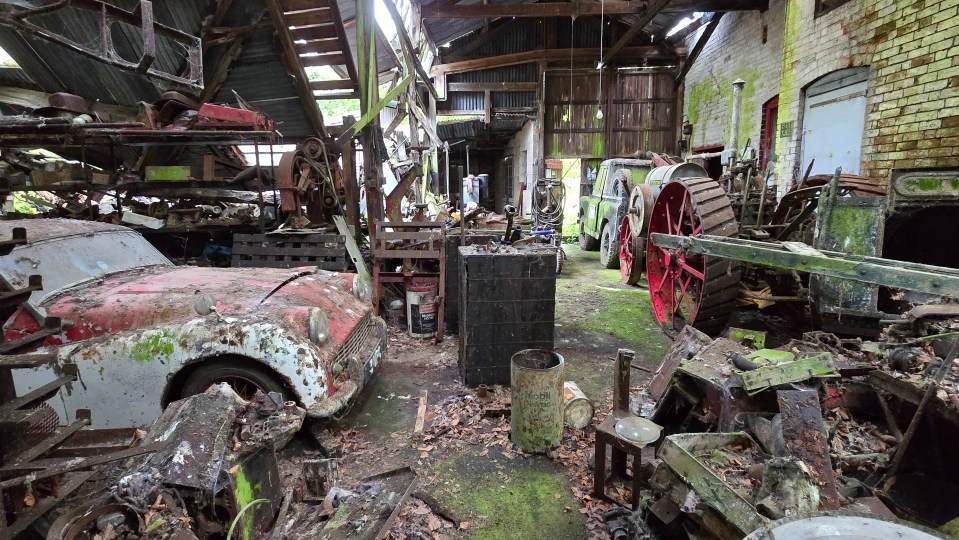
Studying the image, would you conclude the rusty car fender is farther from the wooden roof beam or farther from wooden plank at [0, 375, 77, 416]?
the wooden roof beam

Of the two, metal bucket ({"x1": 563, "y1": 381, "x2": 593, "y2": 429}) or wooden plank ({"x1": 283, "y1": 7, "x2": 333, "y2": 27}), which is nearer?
metal bucket ({"x1": 563, "y1": 381, "x2": 593, "y2": 429})

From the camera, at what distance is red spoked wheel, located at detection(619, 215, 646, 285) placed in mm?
7082

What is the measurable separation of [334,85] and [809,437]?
27.2 feet

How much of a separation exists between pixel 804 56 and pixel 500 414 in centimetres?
800

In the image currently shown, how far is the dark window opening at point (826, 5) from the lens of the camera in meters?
6.79

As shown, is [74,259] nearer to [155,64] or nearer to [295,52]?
[155,64]

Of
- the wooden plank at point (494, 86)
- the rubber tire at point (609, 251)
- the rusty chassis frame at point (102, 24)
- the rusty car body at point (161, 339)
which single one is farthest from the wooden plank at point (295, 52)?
the wooden plank at point (494, 86)

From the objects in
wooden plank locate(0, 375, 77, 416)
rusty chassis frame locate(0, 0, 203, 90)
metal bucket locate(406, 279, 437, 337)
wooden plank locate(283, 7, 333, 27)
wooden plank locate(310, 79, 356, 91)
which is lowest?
metal bucket locate(406, 279, 437, 337)

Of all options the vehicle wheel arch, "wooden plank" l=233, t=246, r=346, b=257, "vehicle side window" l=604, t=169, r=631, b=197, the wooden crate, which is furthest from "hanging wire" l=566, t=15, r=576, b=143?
the vehicle wheel arch

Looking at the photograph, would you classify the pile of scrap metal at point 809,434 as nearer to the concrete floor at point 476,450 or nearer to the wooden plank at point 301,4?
the concrete floor at point 476,450

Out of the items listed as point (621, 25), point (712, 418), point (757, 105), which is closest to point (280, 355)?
point (712, 418)

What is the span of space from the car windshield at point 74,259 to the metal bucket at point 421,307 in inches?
101

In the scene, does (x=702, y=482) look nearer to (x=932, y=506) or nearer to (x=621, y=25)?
(x=932, y=506)

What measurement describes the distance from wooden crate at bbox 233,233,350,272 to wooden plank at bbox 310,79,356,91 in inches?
137
